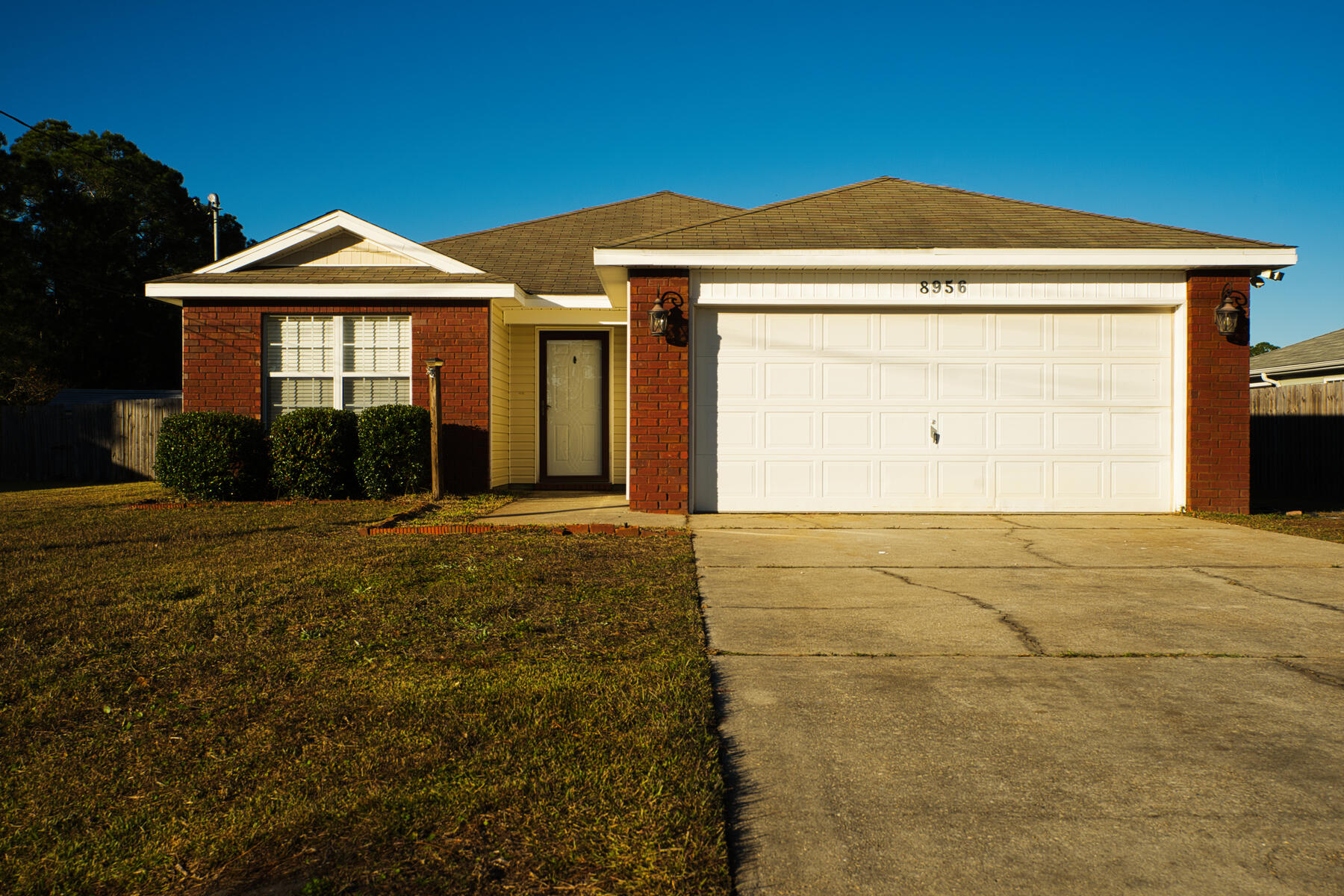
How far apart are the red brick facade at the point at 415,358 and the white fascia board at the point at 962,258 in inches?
115

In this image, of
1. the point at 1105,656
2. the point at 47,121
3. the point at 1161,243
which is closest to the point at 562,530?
the point at 1105,656

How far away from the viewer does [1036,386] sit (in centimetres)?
926

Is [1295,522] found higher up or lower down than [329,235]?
lower down

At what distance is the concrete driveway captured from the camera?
2131mm

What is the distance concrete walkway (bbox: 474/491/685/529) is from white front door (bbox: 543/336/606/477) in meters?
1.84

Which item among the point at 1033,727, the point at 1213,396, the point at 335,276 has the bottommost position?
the point at 1033,727

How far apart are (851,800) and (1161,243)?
28.6 ft

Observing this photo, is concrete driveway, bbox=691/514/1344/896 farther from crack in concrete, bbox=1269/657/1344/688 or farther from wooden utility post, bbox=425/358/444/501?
wooden utility post, bbox=425/358/444/501

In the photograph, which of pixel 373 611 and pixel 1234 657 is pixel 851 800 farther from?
pixel 373 611

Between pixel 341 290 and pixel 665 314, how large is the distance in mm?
4704

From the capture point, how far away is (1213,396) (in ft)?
29.6

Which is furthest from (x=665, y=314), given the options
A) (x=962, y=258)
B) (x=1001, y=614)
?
(x=1001, y=614)

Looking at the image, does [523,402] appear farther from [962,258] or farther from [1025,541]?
[1025,541]

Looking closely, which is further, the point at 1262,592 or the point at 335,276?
the point at 335,276
